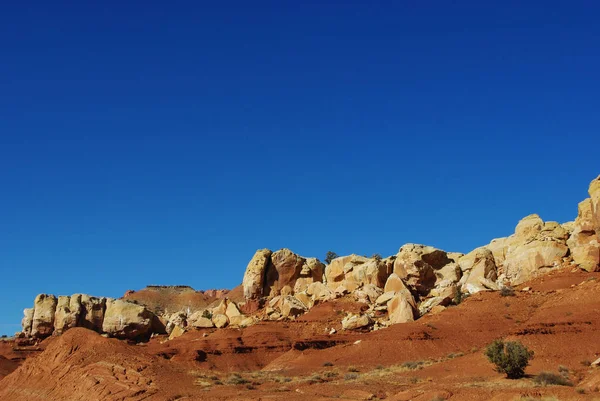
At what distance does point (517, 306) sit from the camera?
159ft

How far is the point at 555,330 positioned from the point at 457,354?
7.33 meters

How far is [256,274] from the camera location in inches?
3164

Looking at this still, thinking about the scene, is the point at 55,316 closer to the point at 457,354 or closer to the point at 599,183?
the point at 457,354

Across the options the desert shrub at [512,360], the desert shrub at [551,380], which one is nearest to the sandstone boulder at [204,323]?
the desert shrub at [512,360]

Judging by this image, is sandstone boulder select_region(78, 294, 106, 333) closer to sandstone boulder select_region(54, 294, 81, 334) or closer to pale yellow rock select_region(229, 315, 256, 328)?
sandstone boulder select_region(54, 294, 81, 334)

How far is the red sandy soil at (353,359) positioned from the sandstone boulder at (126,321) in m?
16.7

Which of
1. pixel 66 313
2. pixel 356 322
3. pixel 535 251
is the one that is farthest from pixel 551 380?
pixel 66 313

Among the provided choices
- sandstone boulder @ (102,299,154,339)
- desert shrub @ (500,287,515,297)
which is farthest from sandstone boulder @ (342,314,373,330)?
sandstone boulder @ (102,299,154,339)

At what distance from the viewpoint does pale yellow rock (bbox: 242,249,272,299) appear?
263 ft

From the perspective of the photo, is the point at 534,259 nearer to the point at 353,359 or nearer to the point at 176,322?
the point at 353,359

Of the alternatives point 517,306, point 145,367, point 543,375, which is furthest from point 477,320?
point 145,367

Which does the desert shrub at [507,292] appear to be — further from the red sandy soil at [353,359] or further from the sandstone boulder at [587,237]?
the sandstone boulder at [587,237]

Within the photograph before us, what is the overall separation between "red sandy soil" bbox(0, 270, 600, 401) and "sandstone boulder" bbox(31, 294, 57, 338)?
86.0 ft

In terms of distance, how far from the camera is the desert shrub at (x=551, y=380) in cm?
2723
